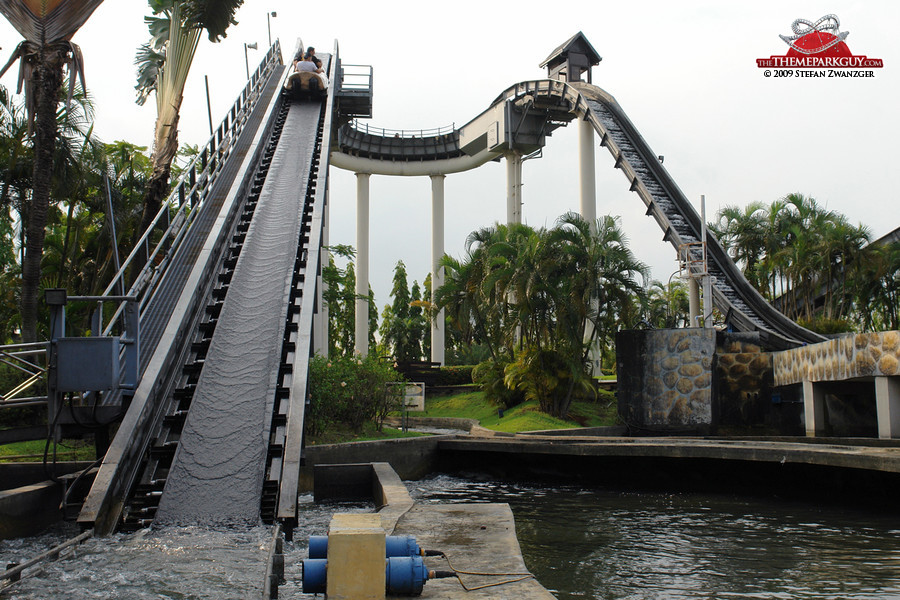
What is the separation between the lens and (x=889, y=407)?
14.0 m

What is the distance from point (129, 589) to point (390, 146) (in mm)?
36562

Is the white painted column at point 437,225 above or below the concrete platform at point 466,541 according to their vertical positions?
above

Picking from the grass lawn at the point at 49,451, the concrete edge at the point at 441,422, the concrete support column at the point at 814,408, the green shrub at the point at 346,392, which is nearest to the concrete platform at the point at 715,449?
the green shrub at the point at 346,392

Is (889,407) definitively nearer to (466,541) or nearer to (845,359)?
(845,359)

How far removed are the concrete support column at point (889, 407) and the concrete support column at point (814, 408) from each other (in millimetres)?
3305

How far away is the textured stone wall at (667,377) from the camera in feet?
66.8

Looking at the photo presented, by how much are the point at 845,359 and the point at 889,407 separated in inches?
62.3

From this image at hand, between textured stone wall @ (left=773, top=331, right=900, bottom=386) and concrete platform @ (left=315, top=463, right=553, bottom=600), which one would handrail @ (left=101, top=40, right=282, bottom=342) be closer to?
concrete platform @ (left=315, top=463, right=553, bottom=600)

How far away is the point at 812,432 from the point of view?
17.6 meters

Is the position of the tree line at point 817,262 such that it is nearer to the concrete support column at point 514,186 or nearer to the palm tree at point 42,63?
the concrete support column at point 514,186

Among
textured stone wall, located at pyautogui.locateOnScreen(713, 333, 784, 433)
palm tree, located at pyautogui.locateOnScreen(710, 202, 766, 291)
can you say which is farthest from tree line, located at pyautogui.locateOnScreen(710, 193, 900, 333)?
textured stone wall, located at pyautogui.locateOnScreen(713, 333, 784, 433)

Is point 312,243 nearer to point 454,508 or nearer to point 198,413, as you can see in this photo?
point 198,413

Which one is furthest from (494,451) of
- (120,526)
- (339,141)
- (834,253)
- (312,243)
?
(339,141)

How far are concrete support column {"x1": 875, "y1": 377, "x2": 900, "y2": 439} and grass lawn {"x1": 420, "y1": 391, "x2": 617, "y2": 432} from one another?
28.8 ft
